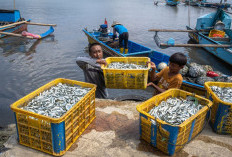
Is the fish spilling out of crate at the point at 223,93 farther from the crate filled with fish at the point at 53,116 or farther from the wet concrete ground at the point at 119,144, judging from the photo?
the crate filled with fish at the point at 53,116

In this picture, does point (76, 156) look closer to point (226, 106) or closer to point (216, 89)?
point (226, 106)

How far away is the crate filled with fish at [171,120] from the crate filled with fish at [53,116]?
101 centimetres

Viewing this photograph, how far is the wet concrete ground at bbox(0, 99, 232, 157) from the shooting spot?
9.53 ft

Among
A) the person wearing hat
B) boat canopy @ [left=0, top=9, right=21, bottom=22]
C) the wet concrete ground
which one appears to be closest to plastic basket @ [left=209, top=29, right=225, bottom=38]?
the person wearing hat

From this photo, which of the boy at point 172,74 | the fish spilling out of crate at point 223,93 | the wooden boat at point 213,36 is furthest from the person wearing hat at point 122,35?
the fish spilling out of crate at point 223,93

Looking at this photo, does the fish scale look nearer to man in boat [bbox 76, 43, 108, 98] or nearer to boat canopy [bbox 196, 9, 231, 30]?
man in boat [bbox 76, 43, 108, 98]

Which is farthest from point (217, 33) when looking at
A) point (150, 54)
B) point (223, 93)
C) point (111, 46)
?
point (223, 93)

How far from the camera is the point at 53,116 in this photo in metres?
2.67

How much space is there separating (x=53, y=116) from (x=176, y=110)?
76.9 inches

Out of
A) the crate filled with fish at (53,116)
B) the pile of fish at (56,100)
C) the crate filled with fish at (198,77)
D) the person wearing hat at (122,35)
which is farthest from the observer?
the person wearing hat at (122,35)

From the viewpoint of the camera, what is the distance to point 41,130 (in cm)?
257

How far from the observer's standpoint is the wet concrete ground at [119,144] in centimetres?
290

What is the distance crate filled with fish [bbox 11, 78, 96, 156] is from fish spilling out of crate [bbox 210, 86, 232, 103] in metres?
2.36

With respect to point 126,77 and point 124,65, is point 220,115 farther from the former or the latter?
point 124,65
